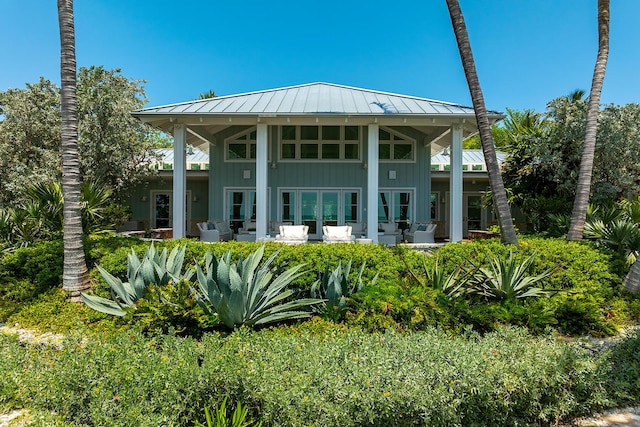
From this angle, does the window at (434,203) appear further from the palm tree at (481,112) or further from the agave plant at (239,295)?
the agave plant at (239,295)

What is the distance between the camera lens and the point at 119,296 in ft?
16.0

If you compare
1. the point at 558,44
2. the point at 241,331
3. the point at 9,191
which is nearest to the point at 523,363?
the point at 241,331

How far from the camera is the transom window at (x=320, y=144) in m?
15.1

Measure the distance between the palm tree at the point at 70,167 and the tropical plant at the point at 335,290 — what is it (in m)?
4.14

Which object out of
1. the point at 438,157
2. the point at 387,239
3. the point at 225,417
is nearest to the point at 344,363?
the point at 225,417

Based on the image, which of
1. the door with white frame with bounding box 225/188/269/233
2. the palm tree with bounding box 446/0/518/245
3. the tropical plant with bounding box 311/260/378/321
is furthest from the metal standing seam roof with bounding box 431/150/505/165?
the tropical plant with bounding box 311/260/378/321

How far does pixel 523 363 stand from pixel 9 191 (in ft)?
64.8

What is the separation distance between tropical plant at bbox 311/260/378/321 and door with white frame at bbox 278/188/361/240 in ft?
31.9

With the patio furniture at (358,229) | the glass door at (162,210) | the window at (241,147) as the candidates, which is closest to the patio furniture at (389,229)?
the patio furniture at (358,229)

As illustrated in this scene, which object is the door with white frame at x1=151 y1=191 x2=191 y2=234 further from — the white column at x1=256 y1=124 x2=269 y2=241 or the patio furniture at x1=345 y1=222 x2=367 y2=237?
the patio furniture at x1=345 y1=222 x2=367 y2=237

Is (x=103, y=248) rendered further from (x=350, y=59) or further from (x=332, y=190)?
(x=350, y=59)

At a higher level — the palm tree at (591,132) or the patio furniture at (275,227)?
the palm tree at (591,132)

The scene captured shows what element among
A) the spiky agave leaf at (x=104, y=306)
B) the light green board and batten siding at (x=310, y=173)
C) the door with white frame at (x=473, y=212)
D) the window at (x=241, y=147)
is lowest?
the spiky agave leaf at (x=104, y=306)

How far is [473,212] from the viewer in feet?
64.1
